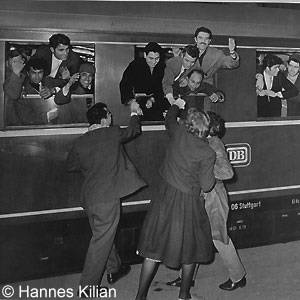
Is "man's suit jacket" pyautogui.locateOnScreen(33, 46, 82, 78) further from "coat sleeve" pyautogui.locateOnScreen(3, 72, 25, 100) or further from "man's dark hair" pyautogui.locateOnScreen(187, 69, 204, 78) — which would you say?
"man's dark hair" pyautogui.locateOnScreen(187, 69, 204, 78)

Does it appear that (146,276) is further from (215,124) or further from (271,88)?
(271,88)

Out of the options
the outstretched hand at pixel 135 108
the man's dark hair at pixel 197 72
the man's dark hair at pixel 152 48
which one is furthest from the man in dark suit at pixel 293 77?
the outstretched hand at pixel 135 108

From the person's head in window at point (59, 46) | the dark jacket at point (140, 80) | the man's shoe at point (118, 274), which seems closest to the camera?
the person's head in window at point (59, 46)

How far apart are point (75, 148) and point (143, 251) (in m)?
0.60

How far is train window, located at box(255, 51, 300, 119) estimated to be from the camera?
8.30 ft

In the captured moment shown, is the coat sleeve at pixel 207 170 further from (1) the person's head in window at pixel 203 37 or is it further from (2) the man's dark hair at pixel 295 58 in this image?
(2) the man's dark hair at pixel 295 58

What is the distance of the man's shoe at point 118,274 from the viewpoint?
2.33m

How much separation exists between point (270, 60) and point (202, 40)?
440mm

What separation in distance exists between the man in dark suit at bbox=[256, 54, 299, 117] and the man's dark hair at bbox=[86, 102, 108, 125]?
942 millimetres

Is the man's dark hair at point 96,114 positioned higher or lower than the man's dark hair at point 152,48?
lower

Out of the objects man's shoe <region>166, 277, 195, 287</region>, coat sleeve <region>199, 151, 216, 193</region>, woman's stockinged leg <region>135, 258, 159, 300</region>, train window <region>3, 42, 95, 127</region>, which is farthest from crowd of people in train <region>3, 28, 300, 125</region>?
man's shoe <region>166, 277, 195, 287</region>

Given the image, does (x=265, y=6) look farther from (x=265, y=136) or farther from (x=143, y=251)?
(x=143, y=251)

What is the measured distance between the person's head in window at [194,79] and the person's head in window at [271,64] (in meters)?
0.44

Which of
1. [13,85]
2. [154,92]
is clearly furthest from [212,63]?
[13,85]
